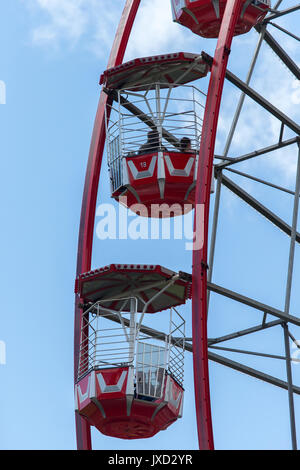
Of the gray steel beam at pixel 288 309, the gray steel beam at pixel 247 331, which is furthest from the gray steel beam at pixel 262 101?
the gray steel beam at pixel 247 331

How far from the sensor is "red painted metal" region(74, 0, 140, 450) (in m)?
22.4

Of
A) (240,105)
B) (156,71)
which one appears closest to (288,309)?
(240,105)

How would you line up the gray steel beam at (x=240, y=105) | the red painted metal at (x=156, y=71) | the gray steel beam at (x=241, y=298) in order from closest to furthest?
the gray steel beam at (x=241, y=298) → the red painted metal at (x=156, y=71) → the gray steel beam at (x=240, y=105)

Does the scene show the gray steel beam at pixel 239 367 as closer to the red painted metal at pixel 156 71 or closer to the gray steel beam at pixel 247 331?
the gray steel beam at pixel 247 331

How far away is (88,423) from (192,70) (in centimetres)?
699

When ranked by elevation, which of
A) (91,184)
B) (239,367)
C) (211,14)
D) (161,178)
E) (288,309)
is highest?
(211,14)

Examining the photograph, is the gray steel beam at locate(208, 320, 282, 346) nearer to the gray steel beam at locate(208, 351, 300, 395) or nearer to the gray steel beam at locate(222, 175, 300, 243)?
the gray steel beam at locate(208, 351, 300, 395)

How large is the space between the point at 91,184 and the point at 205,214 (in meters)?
3.82

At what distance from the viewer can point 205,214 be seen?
21.8 meters

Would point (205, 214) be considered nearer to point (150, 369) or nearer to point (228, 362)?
point (150, 369)

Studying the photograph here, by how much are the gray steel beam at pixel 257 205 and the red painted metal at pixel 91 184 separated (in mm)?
2636

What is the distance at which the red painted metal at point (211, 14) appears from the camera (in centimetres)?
2462

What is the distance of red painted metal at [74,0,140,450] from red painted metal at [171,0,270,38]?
124 centimetres
